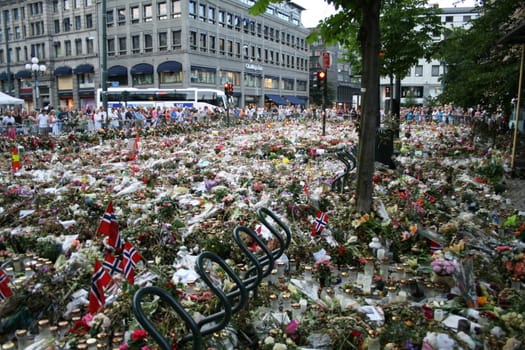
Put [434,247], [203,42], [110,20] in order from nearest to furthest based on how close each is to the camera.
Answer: [434,247]
[203,42]
[110,20]

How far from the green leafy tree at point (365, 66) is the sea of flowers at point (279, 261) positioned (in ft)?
1.41

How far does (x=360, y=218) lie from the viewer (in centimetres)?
596

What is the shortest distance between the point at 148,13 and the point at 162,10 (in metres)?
2.10

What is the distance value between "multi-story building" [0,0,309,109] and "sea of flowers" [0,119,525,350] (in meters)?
41.8

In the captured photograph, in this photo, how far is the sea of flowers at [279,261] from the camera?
11.4 ft

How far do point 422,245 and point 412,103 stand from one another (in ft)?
203

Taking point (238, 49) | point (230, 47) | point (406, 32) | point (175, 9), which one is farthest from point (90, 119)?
point (238, 49)

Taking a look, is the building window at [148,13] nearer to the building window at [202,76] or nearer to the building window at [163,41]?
the building window at [163,41]

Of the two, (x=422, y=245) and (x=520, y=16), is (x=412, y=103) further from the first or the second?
(x=422, y=245)

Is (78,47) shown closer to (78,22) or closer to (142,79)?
(78,22)

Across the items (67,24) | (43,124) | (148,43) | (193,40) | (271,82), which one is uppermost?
(67,24)

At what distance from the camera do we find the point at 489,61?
14.0 meters

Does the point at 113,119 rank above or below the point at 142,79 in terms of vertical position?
below

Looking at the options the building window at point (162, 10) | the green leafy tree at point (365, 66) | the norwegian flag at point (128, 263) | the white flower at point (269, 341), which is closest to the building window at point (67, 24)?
the building window at point (162, 10)
